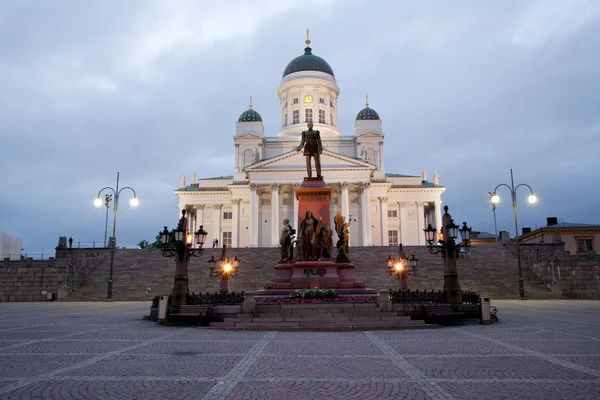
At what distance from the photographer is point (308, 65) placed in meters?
83.9

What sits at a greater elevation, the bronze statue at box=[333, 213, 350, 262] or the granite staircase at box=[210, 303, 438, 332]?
the bronze statue at box=[333, 213, 350, 262]

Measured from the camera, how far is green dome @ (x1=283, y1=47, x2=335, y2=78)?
8388 centimetres

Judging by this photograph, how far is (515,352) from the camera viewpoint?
10141 mm

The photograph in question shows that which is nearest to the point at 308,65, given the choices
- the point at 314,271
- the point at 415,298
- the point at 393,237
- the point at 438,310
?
the point at 393,237

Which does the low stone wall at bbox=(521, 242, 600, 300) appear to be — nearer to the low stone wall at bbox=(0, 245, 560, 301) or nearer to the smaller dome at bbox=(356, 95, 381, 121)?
the low stone wall at bbox=(0, 245, 560, 301)

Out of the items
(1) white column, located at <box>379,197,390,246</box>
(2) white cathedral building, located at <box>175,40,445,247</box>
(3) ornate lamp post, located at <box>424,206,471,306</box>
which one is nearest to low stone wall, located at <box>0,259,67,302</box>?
(2) white cathedral building, located at <box>175,40,445,247</box>

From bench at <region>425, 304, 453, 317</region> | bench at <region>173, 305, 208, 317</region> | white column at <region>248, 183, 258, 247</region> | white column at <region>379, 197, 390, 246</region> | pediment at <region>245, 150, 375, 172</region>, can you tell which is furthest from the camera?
white column at <region>379, 197, 390, 246</region>

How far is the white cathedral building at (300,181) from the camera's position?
211 ft

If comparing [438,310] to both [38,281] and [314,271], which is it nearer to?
[314,271]

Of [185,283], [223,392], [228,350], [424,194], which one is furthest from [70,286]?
[424,194]

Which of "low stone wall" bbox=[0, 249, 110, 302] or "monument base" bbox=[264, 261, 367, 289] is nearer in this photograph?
"monument base" bbox=[264, 261, 367, 289]

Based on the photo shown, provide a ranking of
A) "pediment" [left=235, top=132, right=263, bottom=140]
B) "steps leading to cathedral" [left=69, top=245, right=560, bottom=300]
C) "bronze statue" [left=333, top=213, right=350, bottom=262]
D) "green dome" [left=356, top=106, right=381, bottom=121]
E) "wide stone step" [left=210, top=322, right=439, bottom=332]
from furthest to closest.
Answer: "green dome" [left=356, top=106, right=381, bottom=121], "pediment" [left=235, top=132, right=263, bottom=140], "steps leading to cathedral" [left=69, top=245, right=560, bottom=300], "bronze statue" [left=333, top=213, right=350, bottom=262], "wide stone step" [left=210, top=322, right=439, bottom=332]

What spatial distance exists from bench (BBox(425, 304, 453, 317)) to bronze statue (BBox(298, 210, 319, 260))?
5247mm

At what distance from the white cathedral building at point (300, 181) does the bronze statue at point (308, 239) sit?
42538 millimetres
